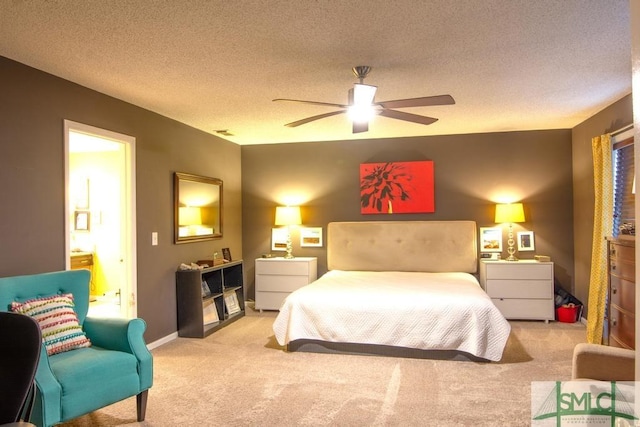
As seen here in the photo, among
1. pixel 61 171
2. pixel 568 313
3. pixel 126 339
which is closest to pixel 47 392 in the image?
pixel 126 339

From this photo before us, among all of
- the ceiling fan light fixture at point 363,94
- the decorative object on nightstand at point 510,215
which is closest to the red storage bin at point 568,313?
the decorative object on nightstand at point 510,215

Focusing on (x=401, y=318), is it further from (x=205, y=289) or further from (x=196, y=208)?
(x=196, y=208)

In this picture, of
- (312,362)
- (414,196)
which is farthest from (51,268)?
(414,196)

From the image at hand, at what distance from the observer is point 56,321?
101 inches

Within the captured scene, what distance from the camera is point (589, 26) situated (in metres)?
2.39

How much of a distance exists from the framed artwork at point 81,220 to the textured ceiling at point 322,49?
3.09m

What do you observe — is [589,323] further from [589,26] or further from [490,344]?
[589,26]

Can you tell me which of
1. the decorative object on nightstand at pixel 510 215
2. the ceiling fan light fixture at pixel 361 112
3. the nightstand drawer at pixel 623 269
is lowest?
the nightstand drawer at pixel 623 269

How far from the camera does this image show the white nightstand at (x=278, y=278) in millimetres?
5559

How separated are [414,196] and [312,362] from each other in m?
2.91

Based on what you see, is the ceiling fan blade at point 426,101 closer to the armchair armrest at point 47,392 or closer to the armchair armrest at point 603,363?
the armchair armrest at point 603,363

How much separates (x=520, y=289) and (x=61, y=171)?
490 centimetres

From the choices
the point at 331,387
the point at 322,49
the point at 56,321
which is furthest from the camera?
the point at 331,387

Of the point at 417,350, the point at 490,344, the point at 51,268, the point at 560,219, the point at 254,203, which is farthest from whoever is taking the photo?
the point at 254,203
